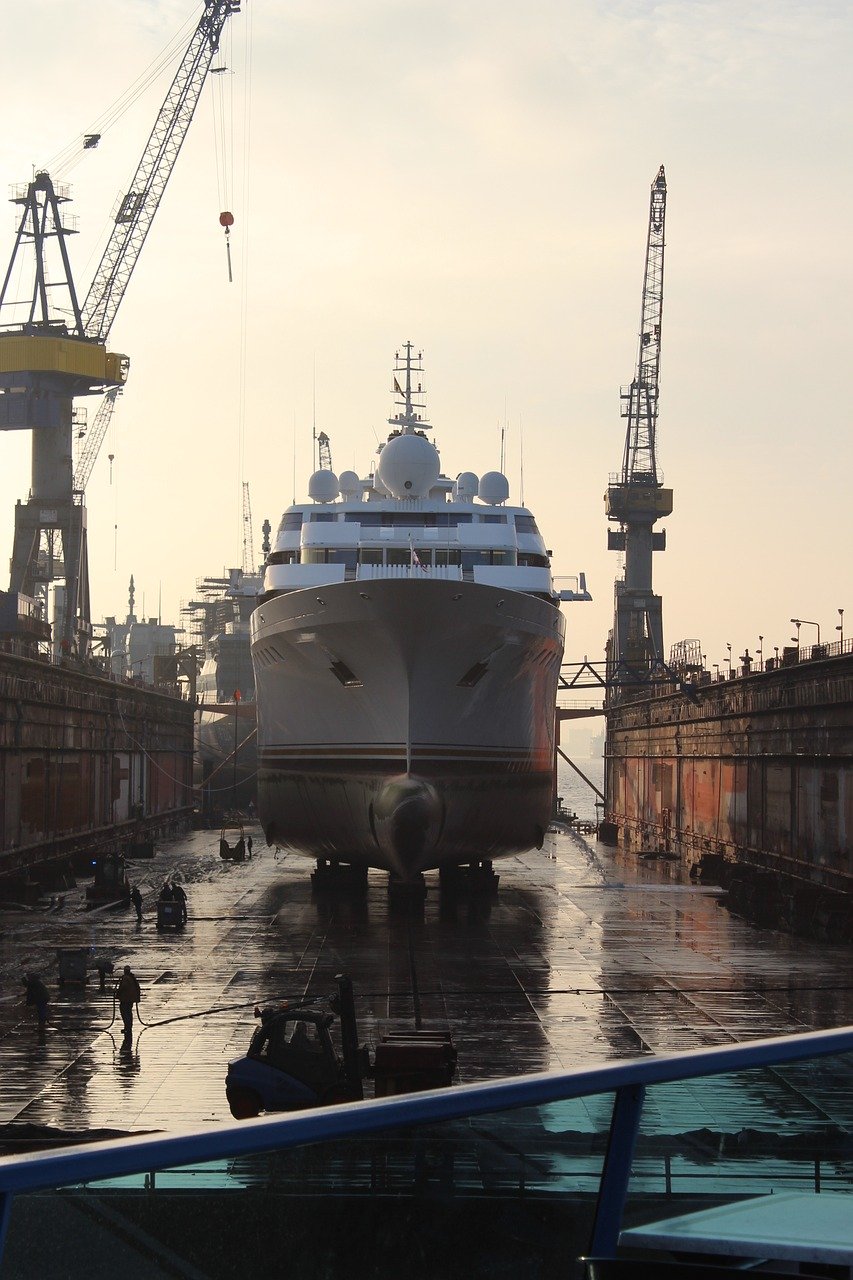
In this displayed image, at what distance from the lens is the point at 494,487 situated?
47188mm

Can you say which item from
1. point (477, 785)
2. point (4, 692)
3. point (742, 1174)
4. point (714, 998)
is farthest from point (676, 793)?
point (742, 1174)

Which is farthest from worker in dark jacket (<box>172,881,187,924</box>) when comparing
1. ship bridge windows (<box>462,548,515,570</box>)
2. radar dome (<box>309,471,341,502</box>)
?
radar dome (<box>309,471,341,502</box>)

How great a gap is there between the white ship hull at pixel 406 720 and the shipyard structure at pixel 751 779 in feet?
24.2

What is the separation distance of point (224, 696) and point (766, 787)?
261ft

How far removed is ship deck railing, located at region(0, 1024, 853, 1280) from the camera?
3.04 m

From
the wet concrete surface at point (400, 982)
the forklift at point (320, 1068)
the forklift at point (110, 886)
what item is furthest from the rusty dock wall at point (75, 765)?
the forklift at point (320, 1068)

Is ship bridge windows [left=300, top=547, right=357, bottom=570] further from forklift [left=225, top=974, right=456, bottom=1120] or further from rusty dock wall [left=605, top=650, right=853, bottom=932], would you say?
forklift [left=225, top=974, right=456, bottom=1120]

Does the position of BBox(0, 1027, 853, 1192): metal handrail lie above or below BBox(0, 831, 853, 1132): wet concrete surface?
above

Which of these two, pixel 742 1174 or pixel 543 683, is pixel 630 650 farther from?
pixel 742 1174

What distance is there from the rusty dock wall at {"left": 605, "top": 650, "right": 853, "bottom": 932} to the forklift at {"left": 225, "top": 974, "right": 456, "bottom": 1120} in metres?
18.5

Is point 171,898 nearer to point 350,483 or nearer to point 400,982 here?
point 400,982

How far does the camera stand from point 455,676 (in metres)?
32.9

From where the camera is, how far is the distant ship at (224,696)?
8994 centimetres

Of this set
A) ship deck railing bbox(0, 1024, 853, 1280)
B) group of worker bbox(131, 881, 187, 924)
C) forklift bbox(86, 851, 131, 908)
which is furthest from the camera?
forklift bbox(86, 851, 131, 908)
